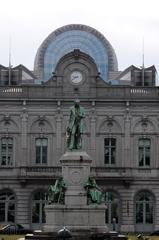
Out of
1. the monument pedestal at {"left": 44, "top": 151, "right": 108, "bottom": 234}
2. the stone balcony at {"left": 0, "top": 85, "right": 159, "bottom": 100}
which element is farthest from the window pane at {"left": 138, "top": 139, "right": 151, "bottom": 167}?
the monument pedestal at {"left": 44, "top": 151, "right": 108, "bottom": 234}

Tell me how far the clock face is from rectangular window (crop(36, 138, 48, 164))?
6.10 metres

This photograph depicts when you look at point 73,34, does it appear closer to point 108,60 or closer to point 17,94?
point 108,60

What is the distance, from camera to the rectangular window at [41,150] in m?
83.2

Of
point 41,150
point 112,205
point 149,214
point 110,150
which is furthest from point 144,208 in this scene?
point 41,150

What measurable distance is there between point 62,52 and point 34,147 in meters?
20.5

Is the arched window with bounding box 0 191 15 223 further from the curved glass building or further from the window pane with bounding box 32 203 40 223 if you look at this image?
the curved glass building

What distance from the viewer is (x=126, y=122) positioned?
83250 millimetres

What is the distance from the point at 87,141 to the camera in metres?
83.1

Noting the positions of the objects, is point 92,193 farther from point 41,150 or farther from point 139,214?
point 41,150

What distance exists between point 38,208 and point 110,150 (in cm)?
849

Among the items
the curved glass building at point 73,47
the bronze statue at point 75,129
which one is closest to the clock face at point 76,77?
the curved glass building at point 73,47

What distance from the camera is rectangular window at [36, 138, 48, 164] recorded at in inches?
3278

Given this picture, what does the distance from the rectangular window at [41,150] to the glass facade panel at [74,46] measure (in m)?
18.7

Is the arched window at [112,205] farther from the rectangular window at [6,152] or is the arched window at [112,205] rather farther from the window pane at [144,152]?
the rectangular window at [6,152]
